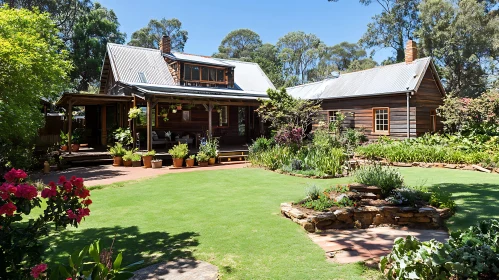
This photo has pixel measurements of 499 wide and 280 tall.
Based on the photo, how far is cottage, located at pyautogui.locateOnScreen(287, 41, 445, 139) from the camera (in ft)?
53.2

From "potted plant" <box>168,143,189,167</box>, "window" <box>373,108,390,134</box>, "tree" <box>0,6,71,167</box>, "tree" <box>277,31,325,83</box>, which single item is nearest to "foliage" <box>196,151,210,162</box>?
"potted plant" <box>168,143,189,167</box>

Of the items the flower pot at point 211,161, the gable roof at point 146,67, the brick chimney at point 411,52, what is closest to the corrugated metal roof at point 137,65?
the gable roof at point 146,67

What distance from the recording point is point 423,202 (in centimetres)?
564

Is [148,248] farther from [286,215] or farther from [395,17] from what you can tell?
[395,17]

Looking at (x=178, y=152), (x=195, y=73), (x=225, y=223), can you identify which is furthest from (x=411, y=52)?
(x=225, y=223)

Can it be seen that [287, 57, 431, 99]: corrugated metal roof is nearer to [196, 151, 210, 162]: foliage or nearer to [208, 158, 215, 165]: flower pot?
[208, 158, 215, 165]: flower pot

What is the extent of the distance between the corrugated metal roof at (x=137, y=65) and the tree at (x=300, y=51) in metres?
33.9

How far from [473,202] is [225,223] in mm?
5043

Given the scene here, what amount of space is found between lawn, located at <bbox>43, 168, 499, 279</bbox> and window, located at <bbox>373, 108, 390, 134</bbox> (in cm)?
841

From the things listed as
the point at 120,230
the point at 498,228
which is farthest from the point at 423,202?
the point at 120,230

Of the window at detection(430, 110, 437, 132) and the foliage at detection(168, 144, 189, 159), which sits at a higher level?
the window at detection(430, 110, 437, 132)

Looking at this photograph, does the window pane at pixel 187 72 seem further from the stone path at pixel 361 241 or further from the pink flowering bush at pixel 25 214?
the pink flowering bush at pixel 25 214

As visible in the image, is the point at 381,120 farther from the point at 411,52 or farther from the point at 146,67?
the point at 146,67

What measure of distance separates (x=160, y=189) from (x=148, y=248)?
161 inches
